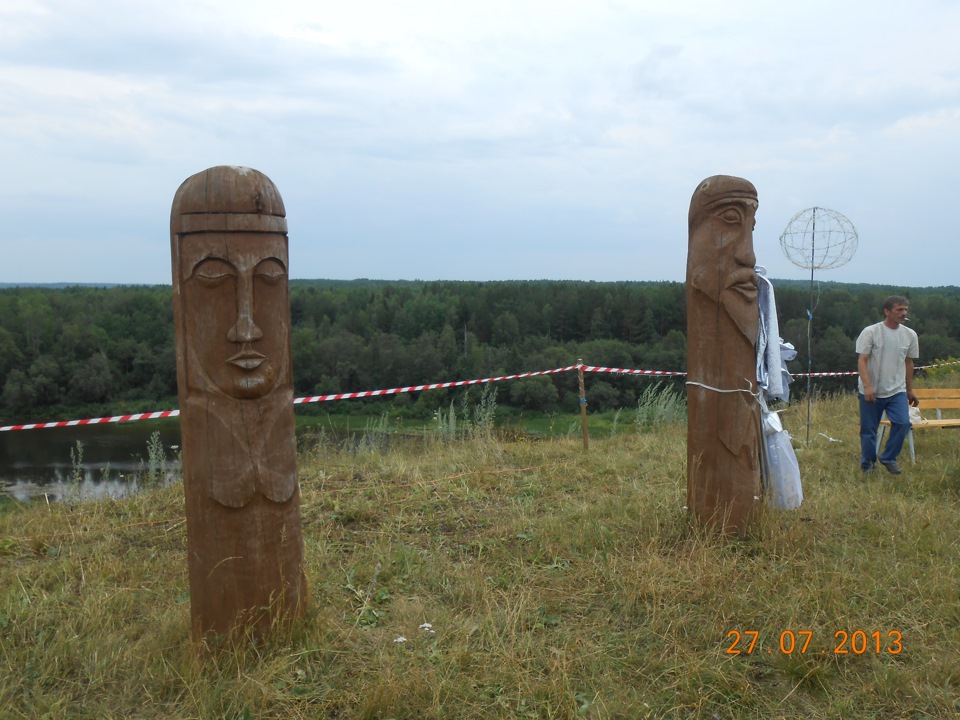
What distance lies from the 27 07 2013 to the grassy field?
0.04 feet

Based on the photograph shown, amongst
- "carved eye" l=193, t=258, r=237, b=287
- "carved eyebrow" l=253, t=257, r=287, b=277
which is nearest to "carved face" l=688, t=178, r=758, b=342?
"carved eyebrow" l=253, t=257, r=287, b=277

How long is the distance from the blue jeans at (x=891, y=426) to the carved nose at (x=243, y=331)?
5.95 m

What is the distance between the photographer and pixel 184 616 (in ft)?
12.3

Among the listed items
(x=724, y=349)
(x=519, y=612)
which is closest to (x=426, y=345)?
(x=724, y=349)

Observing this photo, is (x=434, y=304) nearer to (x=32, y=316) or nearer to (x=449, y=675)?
(x=32, y=316)

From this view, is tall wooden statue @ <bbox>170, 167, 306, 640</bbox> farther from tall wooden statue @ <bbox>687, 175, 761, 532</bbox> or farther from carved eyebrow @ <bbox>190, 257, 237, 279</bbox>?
tall wooden statue @ <bbox>687, 175, 761, 532</bbox>

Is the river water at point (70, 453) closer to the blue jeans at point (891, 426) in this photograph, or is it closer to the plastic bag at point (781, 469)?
the plastic bag at point (781, 469)

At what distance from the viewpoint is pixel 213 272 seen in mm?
3203

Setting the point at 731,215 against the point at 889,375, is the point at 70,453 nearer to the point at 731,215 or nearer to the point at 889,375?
the point at 731,215

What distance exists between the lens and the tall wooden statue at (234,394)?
320 centimetres

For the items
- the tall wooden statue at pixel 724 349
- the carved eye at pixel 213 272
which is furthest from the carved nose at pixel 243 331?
the tall wooden statue at pixel 724 349

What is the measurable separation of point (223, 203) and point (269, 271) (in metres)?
0.34

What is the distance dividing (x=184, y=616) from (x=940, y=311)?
117 ft

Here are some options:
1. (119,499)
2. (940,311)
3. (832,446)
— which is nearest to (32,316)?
(119,499)
